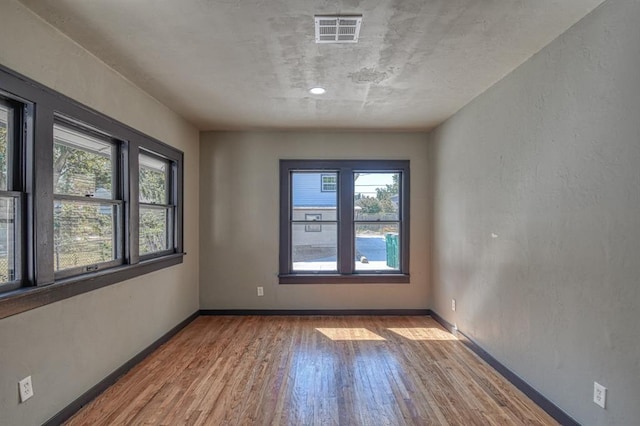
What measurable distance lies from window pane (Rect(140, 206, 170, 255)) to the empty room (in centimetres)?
3

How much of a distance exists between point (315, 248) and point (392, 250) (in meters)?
1.10

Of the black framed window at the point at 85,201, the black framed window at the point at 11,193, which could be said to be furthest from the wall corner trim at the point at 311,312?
the black framed window at the point at 11,193

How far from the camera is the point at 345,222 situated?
190 inches

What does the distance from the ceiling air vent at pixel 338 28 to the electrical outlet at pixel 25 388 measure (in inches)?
108

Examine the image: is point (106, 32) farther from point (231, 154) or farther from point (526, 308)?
point (526, 308)

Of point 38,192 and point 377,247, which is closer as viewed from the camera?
point 38,192

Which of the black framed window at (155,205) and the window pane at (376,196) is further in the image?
the window pane at (376,196)

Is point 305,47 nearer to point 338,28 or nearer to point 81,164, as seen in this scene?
point 338,28

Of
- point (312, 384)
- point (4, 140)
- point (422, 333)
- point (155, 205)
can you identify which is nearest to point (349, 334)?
point (422, 333)

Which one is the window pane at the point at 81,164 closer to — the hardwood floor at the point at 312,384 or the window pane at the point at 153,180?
the window pane at the point at 153,180

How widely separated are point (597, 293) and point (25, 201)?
3.46 m

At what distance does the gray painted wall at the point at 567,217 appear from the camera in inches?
71.7

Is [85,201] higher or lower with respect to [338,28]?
lower

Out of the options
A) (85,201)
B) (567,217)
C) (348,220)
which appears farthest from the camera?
(348,220)
